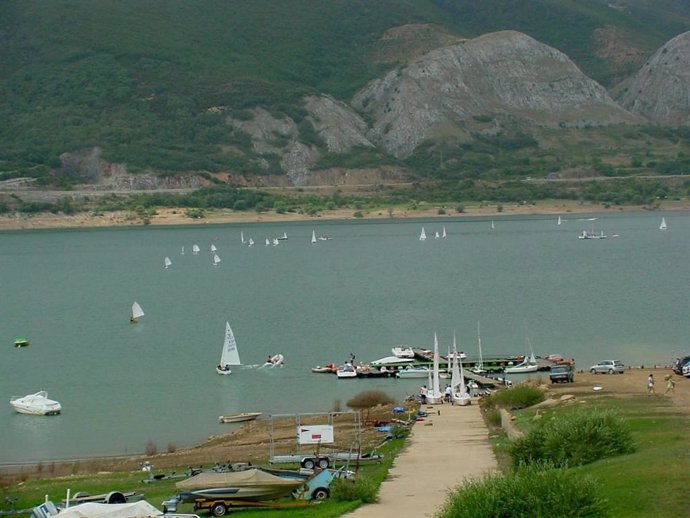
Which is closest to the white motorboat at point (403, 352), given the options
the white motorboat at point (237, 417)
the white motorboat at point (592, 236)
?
the white motorboat at point (237, 417)

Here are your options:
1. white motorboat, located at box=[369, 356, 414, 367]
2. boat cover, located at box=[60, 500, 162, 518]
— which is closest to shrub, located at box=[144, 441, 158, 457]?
boat cover, located at box=[60, 500, 162, 518]

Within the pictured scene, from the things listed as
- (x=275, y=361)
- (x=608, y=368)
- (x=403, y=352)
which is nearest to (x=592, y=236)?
(x=403, y=352)

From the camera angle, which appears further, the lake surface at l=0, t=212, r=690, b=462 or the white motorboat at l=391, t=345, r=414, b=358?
the white motorboat at l=391, t=345, r=414, b=358

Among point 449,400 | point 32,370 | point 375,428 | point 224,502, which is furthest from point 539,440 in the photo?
point 32,370

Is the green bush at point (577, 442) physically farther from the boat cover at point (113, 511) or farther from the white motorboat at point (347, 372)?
the white motorboat at point (347, 372)

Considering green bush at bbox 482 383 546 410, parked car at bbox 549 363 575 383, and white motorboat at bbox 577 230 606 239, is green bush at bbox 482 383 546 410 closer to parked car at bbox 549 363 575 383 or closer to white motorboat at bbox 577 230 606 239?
parked car at bbox 549 363 575 383

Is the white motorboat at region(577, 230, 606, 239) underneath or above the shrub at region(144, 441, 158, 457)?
underneath

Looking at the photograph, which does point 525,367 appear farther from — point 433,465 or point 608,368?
point 433,465

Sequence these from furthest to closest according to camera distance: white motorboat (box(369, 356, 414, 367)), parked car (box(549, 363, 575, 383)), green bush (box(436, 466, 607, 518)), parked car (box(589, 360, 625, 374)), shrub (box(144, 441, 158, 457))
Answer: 1. white motorboat (box(369, 356, 414, 367))
2. parked car (box(589, 360, 625, 374))
3. parked car (box(549, 363, 575, 383))
4. shrub (box(144, 441, 158, 457))
5. green bush (box(436, 466, 607, 518))

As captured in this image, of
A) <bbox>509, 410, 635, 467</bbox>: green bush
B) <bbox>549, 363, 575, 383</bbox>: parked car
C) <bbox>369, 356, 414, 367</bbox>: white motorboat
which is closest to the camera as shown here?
<bbox>509, 410, 635, 467</bbox>: green bush
